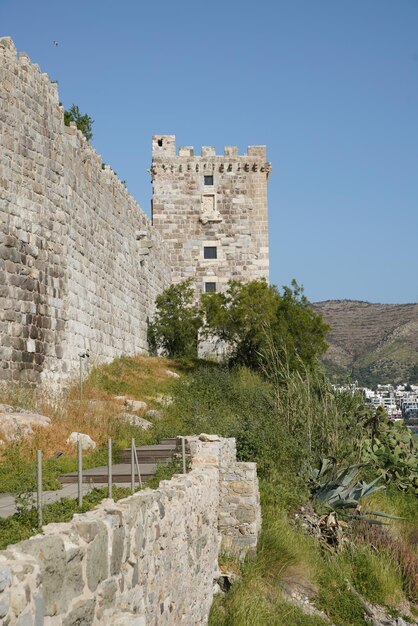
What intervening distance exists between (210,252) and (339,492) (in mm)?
22578

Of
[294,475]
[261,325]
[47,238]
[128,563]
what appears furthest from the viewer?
[261,325]

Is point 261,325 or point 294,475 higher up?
point 261,325

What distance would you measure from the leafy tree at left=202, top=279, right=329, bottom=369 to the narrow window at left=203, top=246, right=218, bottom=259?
7.93 m

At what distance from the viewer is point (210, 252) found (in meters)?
37.5

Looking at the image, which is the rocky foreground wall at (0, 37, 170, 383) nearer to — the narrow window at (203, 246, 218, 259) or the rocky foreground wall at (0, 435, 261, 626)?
the rocky foreground wall at (0, 435, 261, 626)

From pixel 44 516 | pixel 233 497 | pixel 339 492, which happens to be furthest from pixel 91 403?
pixel 44 516

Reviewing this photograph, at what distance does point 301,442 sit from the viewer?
1711 cm

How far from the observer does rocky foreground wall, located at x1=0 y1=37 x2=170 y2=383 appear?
55.4ft

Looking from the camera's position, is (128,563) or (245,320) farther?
(245,320)

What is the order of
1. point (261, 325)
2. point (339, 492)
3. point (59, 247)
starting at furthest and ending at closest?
point (261, 325), point (59, 247), point (339, 492)

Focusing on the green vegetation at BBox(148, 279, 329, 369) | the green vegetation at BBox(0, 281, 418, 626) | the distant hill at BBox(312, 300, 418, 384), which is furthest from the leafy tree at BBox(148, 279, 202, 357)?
the distant hill at BBox(312, 300, 418, 384)

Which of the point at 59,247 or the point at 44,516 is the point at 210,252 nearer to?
the point at 59,247

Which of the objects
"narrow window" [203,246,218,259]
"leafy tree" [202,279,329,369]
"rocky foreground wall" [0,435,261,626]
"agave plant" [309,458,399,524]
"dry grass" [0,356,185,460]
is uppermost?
"narrow window" [203,246,218,259]

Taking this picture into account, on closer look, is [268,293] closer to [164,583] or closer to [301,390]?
[301,390]
